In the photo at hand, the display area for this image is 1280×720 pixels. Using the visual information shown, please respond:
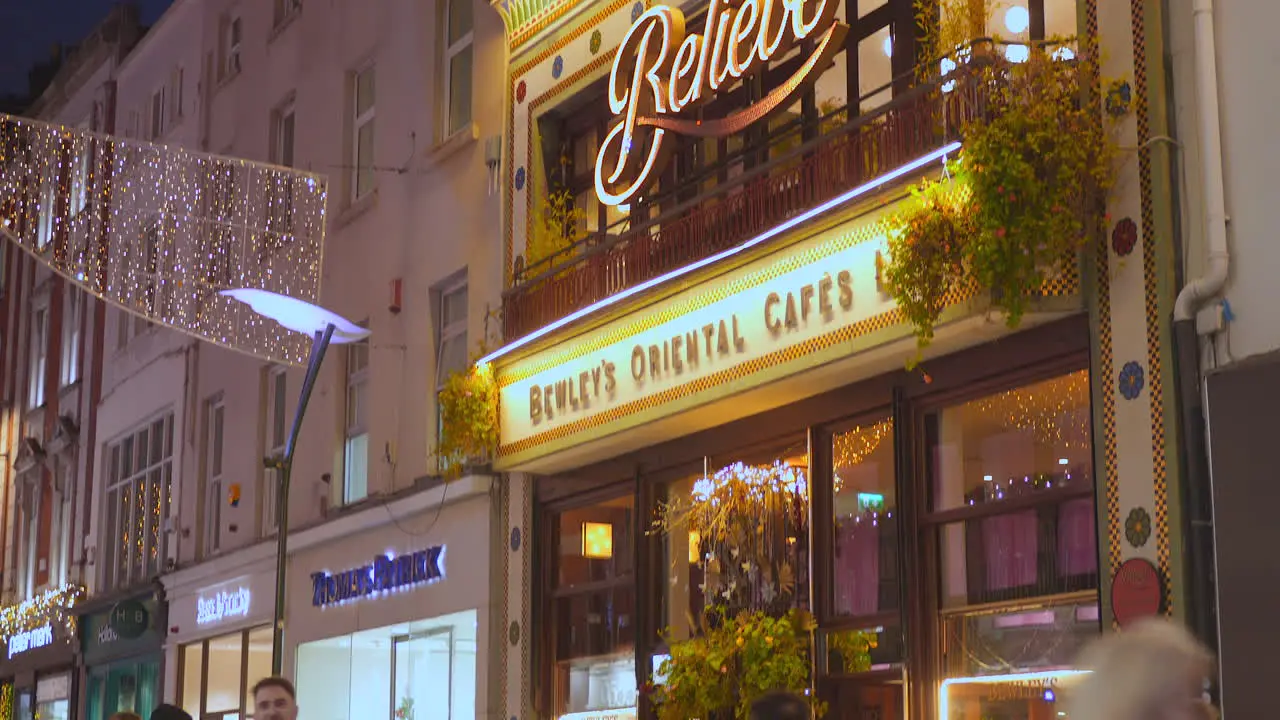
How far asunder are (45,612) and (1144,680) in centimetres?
3106

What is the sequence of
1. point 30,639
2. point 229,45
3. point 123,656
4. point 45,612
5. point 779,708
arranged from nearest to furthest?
point 779,708 → point 229,45 → point 123,656 → point 45,612 → point 30,639

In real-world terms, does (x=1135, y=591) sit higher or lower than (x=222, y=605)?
lower

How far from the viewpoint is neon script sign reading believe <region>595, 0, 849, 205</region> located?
1316 cm

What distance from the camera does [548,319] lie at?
54.4 ft

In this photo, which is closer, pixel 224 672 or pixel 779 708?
pixel 779 708

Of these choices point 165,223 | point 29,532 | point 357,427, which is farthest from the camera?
point 29,532

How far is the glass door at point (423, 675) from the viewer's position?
18.8m

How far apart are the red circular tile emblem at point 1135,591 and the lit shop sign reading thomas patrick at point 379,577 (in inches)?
371

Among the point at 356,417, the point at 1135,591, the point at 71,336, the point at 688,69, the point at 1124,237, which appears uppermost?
the point at 71,336

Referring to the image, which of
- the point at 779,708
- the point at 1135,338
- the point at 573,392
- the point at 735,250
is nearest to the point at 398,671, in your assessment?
the point at 573,392

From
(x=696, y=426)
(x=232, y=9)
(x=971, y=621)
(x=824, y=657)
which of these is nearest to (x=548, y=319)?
(x=696, y=426)

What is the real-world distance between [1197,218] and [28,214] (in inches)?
440

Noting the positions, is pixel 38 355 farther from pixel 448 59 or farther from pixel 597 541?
pixel 597 541

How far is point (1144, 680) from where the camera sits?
157 inches
